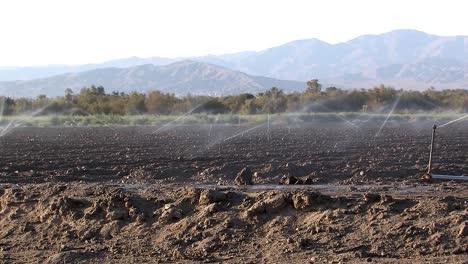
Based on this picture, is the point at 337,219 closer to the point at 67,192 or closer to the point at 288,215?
the point at 288,215

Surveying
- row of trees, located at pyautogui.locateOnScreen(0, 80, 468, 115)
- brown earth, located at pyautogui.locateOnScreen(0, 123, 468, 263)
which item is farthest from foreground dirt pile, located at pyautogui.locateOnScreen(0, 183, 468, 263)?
row of trees, located at pyautogui.locateOnScreen(0, 80, 468, 115)

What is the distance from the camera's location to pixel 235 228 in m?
10.6

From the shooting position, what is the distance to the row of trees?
261 ft

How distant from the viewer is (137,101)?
82.8 m

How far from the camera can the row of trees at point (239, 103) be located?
79.7 m

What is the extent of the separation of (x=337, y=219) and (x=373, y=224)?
0.54 metres

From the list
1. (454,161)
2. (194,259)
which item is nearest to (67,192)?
(194,259)

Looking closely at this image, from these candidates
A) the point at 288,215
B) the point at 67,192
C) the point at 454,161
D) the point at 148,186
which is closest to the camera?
the point at 288,215

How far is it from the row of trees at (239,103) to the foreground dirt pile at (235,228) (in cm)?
6710

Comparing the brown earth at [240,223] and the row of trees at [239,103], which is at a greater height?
the brown earth at [240,223]


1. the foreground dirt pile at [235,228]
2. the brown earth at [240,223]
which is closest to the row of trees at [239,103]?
the brown earth at [240,223]

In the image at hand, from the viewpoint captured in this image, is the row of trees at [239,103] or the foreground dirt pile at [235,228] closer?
the foreground dirt pile at [235,228]

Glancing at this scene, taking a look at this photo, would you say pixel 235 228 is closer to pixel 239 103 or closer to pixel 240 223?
pixel 240 223

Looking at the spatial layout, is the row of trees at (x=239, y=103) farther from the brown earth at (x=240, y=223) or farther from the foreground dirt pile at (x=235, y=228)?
the foreground dirt pile at (x=235, y=228)
